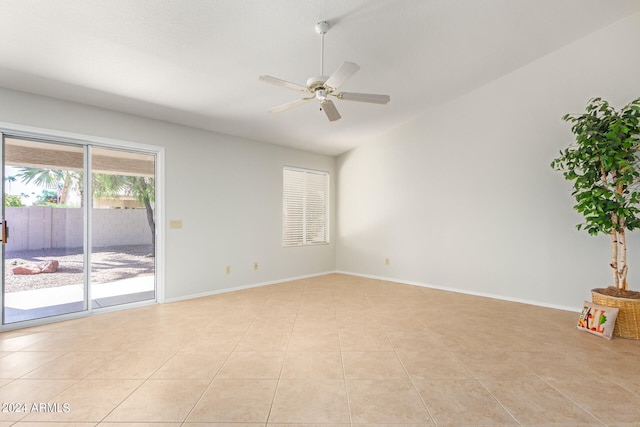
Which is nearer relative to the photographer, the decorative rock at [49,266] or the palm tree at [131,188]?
the decorative rock at [49,266]

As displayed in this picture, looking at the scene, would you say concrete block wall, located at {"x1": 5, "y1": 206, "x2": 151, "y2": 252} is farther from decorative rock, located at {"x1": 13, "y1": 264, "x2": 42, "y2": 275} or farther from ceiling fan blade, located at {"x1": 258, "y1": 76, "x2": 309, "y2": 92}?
ceiling fan blade, located at {"x1": 258, "y1": 76, "x2": 309, "y2": 92}

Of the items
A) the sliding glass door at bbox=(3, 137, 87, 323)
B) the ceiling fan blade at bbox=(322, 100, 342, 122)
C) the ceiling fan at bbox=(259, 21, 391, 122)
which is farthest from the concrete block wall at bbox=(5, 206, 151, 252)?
the ceiling fan blade at bbox=(322, 100, 342, 122)

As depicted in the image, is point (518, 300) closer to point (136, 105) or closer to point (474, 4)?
point (474, 4)

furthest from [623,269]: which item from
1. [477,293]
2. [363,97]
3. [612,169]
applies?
[363,97]

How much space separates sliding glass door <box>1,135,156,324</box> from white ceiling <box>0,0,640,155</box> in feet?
2.39

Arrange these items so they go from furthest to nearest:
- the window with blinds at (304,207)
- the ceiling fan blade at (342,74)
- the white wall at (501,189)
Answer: the window with blinds at (304,207), the white wall at (501,189), the ceiling fan blade at (342,74)

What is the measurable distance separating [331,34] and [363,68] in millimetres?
755

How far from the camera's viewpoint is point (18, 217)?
332cm

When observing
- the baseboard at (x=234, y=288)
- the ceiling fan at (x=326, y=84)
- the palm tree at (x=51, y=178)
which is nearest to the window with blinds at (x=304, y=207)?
the baseboard at (x=234, y=288)

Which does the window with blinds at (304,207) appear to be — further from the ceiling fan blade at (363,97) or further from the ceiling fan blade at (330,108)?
the ceiling fan blade at (363,97)

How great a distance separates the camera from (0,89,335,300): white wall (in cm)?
359

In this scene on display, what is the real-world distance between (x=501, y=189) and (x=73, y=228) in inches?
231

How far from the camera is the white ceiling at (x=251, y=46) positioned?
2375mm

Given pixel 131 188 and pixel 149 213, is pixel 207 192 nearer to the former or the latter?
pixel 149 213
